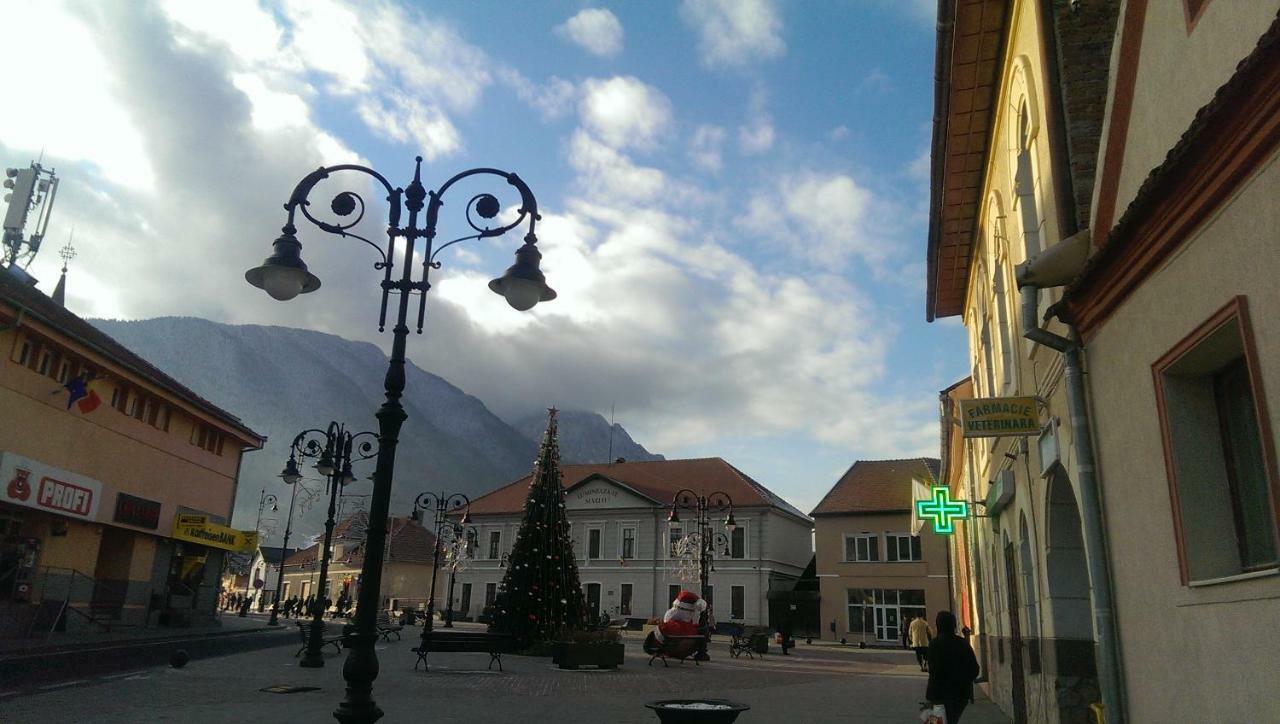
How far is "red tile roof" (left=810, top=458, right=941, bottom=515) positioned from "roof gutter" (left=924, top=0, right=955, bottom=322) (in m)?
36.3

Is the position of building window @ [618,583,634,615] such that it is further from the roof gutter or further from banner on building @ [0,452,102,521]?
the roof gutter

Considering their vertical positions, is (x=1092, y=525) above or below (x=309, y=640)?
above

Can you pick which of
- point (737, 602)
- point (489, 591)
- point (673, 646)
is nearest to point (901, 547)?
point (737, 602)

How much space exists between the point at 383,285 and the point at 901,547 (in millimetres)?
47116

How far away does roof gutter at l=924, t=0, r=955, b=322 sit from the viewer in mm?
10524

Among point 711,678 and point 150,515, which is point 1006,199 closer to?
point 711,678

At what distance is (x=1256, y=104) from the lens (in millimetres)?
4160

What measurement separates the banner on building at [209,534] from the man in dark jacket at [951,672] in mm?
31447

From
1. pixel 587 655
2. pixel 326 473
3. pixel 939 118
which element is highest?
pixel 939 118

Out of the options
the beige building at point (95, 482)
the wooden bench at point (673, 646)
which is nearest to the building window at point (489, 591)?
the beige building at point (95, 482)

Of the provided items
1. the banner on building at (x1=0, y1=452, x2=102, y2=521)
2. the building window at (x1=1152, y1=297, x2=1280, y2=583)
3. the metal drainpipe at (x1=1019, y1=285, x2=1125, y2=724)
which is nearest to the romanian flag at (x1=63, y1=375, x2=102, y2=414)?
the banner on building at (x1=0, y1=452, x2=102, y2=521)

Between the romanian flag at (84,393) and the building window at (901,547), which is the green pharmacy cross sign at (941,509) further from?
the building window at (901,547)

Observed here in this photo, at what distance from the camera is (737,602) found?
2199 inches

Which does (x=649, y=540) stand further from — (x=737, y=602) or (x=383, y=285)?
(x=383, y=285)
